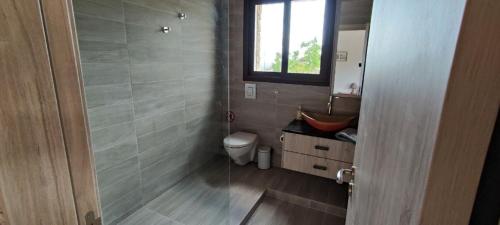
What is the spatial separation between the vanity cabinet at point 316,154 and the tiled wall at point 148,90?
1119mm

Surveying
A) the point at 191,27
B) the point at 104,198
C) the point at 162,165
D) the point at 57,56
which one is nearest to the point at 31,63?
the point at 57,56

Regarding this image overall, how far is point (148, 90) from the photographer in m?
2.07

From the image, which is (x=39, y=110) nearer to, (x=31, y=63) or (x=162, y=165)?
(x=31, y=63)

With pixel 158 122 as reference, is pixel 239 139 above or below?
below

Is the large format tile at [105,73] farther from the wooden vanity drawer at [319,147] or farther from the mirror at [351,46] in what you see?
the mirror at [351,46]

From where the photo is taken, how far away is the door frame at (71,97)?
0.46 meters

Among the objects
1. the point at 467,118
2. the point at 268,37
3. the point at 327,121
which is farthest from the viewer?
the point at 268,37

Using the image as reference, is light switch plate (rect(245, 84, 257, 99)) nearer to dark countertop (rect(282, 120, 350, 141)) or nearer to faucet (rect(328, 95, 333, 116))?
dark countertop (rect(282, 120, 350, 141))

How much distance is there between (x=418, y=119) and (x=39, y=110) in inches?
27.7

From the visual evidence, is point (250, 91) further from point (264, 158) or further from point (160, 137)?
point (160, 137)

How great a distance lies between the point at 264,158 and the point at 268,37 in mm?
1462

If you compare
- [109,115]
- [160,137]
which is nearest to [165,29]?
[109,115]

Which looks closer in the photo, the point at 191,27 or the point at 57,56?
the point at 57,56

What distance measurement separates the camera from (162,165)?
91.0 inches
